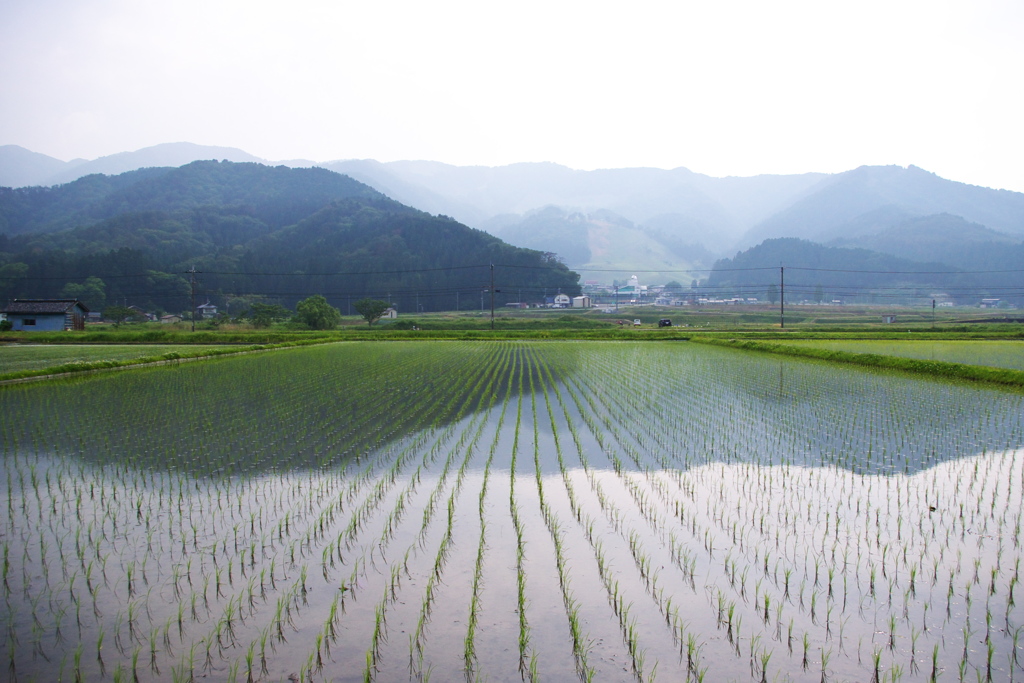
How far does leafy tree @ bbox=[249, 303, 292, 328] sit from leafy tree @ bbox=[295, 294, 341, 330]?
2.15 m

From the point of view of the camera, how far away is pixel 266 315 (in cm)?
4381

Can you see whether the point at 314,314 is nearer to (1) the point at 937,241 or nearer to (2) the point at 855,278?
(2) the point at 855,278

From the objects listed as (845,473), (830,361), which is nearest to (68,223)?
(830,361)

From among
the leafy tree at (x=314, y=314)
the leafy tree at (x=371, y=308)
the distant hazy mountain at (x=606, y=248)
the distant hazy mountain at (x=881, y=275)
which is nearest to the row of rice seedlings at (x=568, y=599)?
the leafy tree at (x=314, y=314)

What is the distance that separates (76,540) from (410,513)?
2.53 m

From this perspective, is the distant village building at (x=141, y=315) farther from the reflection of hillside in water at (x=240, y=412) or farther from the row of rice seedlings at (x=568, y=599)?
the row of rice seedlings at (x=568, y=599)

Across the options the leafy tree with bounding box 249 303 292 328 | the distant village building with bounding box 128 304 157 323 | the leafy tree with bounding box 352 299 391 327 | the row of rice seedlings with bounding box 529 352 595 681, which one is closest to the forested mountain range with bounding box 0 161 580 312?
the distant village building with bounding box 128 304 157 323

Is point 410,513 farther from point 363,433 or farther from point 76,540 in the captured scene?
point 363,433

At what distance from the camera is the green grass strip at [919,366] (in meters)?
14.3

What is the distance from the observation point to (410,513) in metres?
5.60

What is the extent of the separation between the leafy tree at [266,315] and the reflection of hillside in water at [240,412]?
81.0 feet

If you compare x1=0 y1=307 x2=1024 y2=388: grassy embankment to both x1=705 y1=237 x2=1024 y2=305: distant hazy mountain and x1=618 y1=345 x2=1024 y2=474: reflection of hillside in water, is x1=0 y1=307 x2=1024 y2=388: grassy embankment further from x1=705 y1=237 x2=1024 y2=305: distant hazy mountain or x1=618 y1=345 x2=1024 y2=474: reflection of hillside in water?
x1=705 y1=237 x2=1024 y2=305: distant hazy mountain

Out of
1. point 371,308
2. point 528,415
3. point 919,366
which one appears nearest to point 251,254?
point 371,308

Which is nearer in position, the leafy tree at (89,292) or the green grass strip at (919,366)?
Result: the green grass strip at (919,366)
